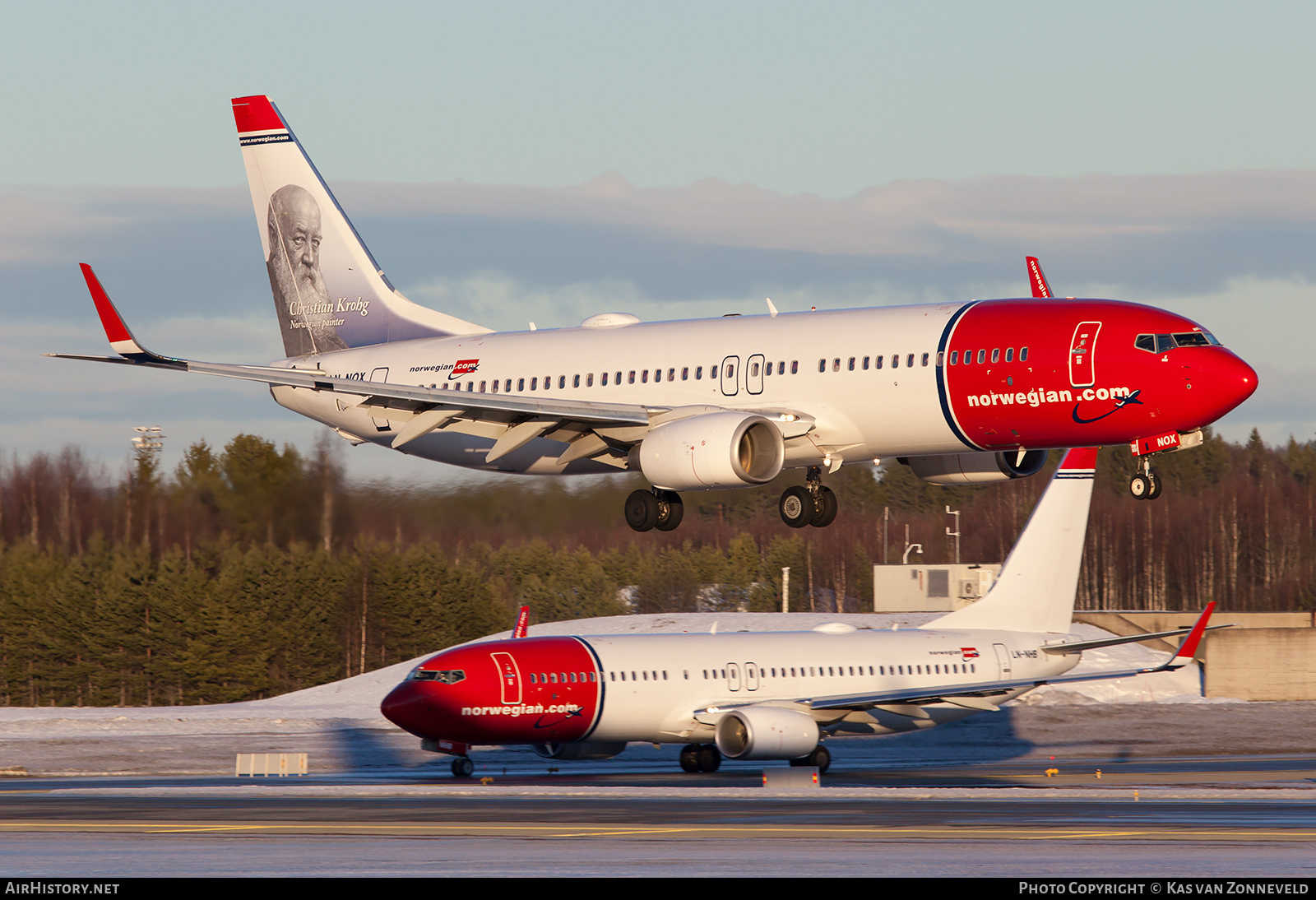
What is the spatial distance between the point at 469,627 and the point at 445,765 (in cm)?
3976

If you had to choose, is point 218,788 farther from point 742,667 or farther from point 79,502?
point 79,502

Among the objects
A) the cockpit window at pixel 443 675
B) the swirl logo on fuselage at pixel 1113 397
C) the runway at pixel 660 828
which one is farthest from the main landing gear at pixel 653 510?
the cockpit window at pixel 443 675

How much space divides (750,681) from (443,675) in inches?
513

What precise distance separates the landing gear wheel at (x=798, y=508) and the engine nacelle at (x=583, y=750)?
29478mm

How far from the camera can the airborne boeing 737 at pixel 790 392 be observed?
38.8m

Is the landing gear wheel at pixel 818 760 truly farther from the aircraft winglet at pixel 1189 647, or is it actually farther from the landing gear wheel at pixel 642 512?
the landing gear wheel at pixel 642 512

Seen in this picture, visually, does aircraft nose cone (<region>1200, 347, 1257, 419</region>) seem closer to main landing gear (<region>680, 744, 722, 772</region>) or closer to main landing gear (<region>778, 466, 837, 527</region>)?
main landing gear (<region>778, 466, 837, 527</region>)

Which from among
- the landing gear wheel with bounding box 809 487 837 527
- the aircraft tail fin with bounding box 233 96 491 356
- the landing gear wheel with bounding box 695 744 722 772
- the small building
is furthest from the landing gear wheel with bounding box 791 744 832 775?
the small building

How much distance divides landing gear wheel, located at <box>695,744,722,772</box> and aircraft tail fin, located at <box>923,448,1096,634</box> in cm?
1385

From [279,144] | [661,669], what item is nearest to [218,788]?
[661,669]

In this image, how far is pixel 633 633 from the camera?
105 meters

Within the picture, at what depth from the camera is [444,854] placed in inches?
1529

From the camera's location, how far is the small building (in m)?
105

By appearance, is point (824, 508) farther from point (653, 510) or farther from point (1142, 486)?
point (1142, 486)
